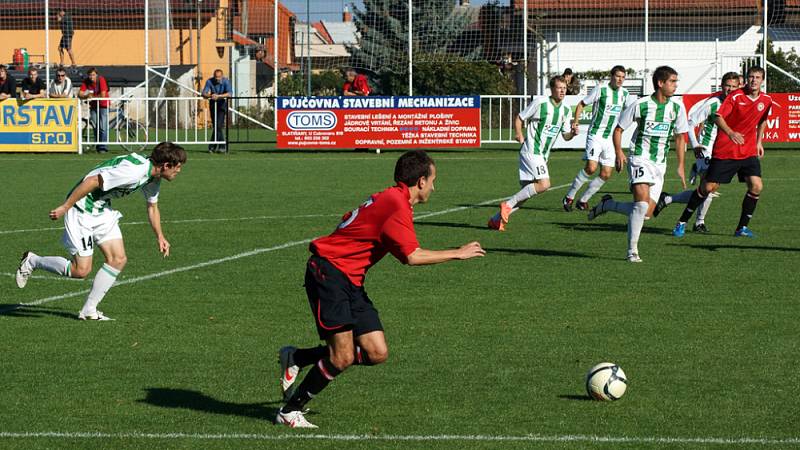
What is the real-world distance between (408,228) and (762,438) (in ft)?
6.78

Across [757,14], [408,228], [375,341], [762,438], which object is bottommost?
[762,438]

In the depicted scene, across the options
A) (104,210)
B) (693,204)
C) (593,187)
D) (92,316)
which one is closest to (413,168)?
(104,210)

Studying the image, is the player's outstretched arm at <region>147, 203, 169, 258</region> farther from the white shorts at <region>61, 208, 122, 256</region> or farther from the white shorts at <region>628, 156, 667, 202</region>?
the white shorts at <region>628, 156, 667, 202</region>

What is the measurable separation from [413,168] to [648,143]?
7.10 meters

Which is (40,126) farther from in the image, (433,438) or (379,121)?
(433,438)

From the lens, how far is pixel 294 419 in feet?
21.5

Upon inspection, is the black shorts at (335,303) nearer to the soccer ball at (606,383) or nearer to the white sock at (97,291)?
the soccer ball at (606,383)

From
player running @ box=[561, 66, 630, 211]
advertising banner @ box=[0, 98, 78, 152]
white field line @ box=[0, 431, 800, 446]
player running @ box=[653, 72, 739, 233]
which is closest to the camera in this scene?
white field line @ box=[0, 431, 800, 446]

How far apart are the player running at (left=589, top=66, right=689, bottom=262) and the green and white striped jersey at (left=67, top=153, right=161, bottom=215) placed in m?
5.34

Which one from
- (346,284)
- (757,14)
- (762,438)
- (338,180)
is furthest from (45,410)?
(757,14)

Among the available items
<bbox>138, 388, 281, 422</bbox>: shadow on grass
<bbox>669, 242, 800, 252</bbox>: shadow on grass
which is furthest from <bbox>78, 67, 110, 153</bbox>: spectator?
<bbox>138, 388, 281, 422</bbox>: shadow on grass

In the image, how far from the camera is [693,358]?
8219 millimetres

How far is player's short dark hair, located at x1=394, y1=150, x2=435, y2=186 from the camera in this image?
6.41m

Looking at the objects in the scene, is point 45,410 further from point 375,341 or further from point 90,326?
point 90,326
